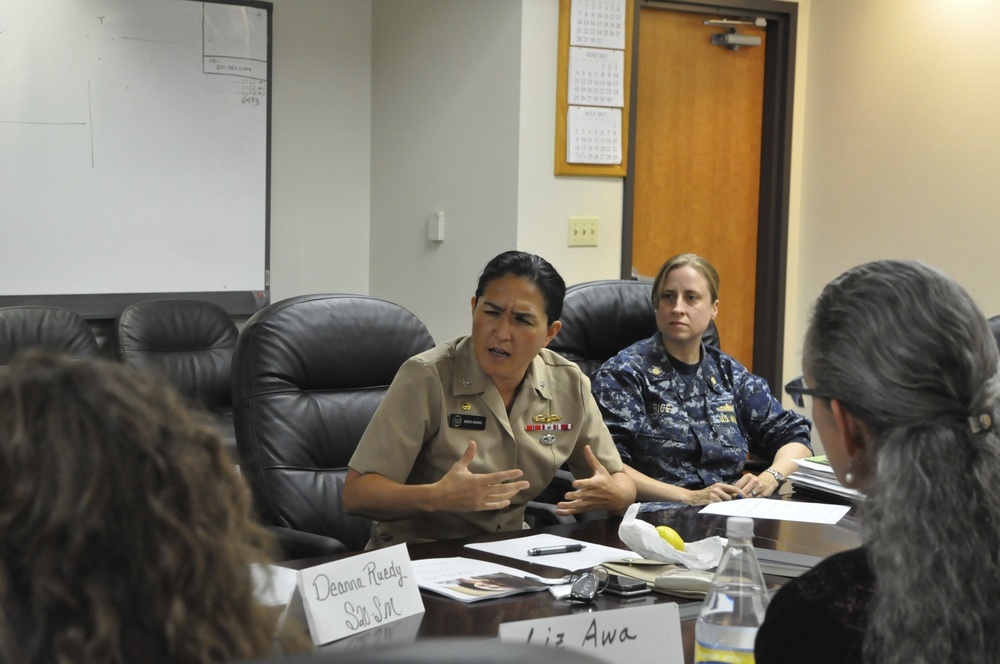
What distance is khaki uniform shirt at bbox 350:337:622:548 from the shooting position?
227 centimetres

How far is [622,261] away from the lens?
423 cm

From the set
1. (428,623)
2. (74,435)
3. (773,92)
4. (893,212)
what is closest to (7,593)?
(74,435)

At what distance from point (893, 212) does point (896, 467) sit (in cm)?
344

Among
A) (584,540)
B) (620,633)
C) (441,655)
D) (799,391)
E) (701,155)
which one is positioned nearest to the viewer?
(441,655)

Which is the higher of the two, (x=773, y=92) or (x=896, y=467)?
(x=773, y=92)

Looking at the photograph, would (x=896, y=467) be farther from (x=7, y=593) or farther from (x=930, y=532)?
(x=7, y=593)

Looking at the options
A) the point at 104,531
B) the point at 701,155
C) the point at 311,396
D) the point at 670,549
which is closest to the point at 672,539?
the point at 670,549

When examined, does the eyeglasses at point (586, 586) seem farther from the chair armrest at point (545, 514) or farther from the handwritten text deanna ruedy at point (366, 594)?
the chair armrest at point (545, 514)

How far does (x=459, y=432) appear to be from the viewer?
7.66 ft

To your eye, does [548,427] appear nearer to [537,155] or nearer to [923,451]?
[923,451]

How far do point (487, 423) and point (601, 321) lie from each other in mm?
1037

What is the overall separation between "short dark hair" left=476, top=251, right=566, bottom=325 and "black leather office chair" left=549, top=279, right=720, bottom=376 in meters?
0.77

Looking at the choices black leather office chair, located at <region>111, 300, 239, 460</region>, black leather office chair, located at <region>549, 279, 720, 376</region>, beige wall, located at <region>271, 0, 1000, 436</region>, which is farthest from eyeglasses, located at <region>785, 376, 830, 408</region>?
black leather office chair, located at <region>111, 300, 239, 460</region>

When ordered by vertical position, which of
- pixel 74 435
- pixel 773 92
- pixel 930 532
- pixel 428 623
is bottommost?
pixel 428 623
